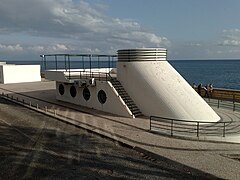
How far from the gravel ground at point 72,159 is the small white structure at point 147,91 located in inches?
185

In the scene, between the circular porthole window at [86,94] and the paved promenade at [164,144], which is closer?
the paved promenade at [164,144]

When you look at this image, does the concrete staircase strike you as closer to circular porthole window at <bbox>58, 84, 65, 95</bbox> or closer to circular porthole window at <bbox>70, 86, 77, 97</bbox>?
circular porthole window at <bbox>70, 86, 77, 97</bbox>

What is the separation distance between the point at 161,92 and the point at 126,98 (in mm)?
2711

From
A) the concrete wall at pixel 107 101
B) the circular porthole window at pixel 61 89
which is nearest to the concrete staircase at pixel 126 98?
the concrete wall at pixel 107 101

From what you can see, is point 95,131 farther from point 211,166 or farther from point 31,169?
point 211,166

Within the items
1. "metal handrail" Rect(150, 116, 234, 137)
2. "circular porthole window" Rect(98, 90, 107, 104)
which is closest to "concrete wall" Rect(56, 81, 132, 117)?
"circular porthole window" Rect(98, 90, 107, 104)

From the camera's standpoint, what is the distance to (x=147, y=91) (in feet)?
60.0

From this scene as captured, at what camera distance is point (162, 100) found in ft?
57.8

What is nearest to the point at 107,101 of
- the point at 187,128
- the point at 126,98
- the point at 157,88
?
the point at 126,98

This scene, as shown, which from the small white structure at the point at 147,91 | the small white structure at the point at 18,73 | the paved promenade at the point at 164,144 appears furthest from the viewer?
the small white structure at the point at 18,73

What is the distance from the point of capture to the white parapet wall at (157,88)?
56.7 ft

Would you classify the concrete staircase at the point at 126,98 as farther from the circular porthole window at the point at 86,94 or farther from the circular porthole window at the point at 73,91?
the circular porthole window at the point at 73,91

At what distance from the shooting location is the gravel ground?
959 cm

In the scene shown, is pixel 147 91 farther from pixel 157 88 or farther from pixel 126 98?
pixel 126 98
